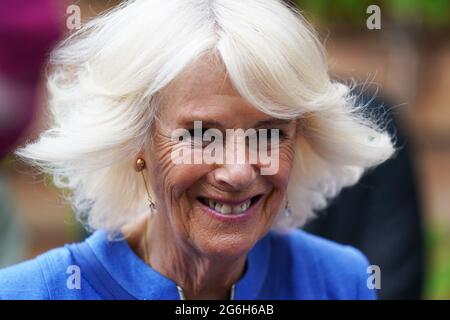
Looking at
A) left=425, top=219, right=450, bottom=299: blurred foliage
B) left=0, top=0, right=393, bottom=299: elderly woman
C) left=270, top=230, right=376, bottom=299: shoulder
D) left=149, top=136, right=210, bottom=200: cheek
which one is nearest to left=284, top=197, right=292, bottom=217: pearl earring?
left=0, top=0, right=393, bottom=299: elderly woman

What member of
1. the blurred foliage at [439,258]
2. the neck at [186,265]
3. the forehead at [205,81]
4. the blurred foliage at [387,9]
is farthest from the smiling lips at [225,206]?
the blurred foliage at [387,9]

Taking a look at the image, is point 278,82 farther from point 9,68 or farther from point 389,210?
point 389,210

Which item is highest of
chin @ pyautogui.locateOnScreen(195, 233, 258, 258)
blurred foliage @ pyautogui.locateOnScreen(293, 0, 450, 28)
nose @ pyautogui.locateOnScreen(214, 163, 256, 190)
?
blurred foliage @ pyautogui.locateOnScreen(293, 0, 450, 28)

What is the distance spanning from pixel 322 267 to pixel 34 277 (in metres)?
0.94

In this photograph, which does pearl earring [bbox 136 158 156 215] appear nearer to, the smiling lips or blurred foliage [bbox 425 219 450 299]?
the smiling lips

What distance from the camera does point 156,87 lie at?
2627 millimetres

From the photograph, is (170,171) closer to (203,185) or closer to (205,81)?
(203,185)

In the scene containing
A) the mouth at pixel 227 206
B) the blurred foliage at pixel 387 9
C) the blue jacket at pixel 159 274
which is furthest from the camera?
the blurred foliage at pixel 387 9

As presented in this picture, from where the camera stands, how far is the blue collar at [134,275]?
287 cm

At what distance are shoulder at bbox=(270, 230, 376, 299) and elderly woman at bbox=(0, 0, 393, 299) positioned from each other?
1cm

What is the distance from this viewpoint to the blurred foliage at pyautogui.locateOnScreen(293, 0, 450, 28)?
7.74 metres

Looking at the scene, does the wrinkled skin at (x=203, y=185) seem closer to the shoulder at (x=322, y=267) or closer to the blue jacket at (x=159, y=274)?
the blue jacket at (x=159, y=274)

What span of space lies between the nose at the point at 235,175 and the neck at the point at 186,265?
296 millimetres

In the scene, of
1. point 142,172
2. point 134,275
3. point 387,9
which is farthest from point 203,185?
point 387,9
